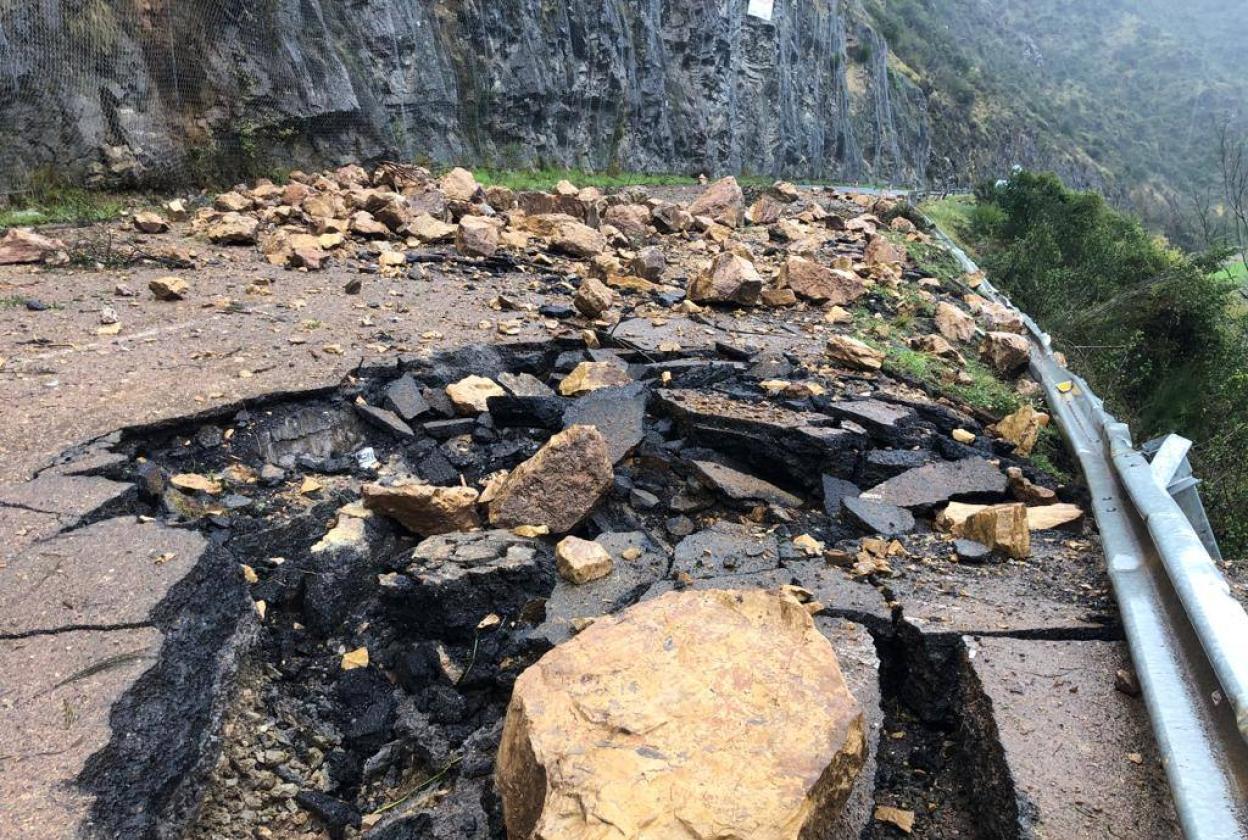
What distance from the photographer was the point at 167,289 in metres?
4.93

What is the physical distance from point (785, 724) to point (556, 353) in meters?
3.34

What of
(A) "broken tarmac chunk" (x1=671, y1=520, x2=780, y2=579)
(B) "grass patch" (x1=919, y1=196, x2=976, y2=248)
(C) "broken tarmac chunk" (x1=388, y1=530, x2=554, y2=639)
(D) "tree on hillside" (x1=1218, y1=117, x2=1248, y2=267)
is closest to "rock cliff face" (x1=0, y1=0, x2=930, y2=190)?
(B) "grass patch" (x1=919, y1=196, x2=976, y2=248)

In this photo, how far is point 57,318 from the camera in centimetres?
453

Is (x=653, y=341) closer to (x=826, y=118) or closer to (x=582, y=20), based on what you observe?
(x=582, y=20)

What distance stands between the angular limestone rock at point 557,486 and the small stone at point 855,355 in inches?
83.7

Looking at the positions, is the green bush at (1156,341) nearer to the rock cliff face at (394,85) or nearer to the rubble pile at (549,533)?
the rubble pile at (549,533)

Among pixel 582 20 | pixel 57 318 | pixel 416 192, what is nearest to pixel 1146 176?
pixel 582 20

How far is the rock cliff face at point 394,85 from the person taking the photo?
756 centimetres

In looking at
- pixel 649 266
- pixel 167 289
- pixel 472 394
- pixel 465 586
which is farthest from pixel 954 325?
pixel 167 289

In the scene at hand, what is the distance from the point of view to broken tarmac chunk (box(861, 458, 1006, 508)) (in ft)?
10.8

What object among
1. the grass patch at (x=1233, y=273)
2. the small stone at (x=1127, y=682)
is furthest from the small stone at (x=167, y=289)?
the grass patch at (x=1233, y=273)

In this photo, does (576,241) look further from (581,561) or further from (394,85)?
(394,85)

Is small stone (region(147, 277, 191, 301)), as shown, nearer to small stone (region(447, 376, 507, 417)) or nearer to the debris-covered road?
the debris-covered road

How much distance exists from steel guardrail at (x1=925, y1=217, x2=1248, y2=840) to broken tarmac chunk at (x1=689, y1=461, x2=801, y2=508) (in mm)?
1161
